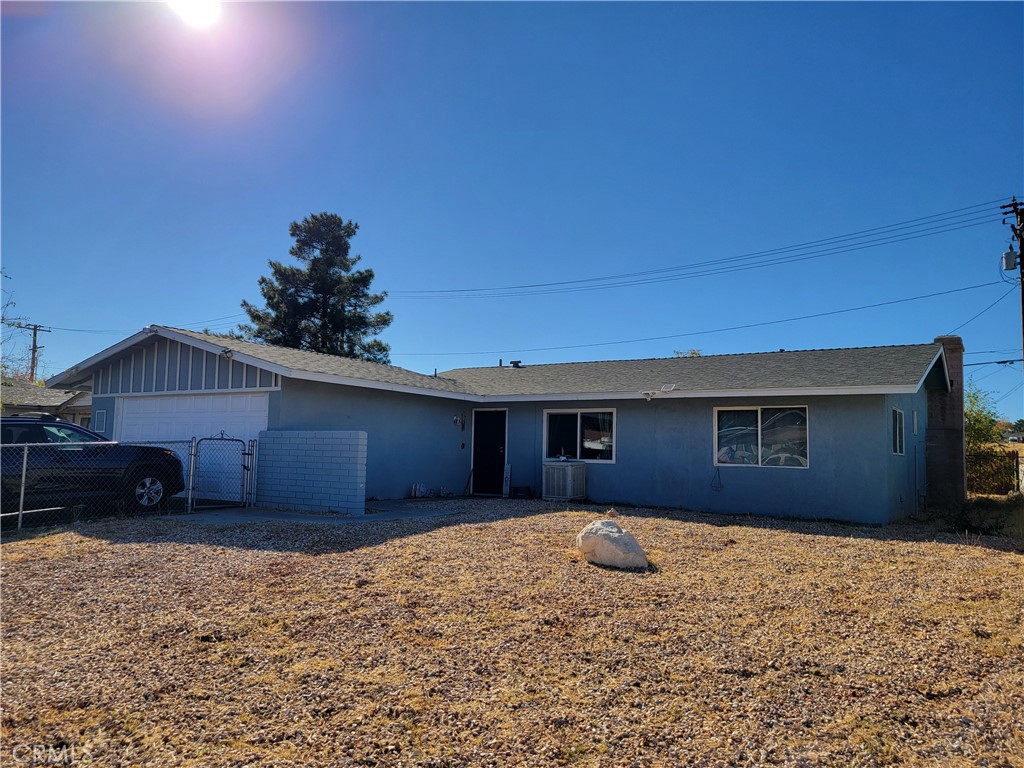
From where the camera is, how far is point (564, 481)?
1331cm

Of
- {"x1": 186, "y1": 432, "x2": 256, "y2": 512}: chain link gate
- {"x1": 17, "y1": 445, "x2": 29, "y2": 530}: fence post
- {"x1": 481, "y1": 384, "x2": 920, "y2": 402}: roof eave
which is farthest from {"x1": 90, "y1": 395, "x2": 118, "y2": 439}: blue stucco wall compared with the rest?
{"x1": 481, "y1": 384, "x2": 920, "y2": 402}: roof eave

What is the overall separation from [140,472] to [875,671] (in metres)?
9.84

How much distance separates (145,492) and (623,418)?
902 cm

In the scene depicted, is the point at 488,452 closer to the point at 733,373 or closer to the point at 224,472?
the point at 733,373

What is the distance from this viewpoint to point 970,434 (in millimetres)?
19422

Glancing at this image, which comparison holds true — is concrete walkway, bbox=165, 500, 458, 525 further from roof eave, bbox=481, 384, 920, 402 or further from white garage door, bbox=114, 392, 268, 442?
roof eave, bbox=481, 384, 920, 402

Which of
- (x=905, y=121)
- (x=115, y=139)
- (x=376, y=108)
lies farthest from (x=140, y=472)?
(x=905, y=121)

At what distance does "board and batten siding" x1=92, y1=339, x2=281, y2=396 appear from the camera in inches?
449

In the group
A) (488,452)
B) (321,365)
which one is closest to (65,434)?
(321,365)

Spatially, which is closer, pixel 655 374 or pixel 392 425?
pixel 392 425

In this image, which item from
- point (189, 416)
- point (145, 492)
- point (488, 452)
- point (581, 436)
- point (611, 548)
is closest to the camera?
point (611, 548)

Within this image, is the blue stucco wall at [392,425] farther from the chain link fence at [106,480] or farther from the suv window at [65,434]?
the suv window at [65,434]

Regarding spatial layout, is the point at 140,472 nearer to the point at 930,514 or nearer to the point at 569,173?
the point at 569,173

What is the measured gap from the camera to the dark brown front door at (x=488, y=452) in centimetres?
1511
